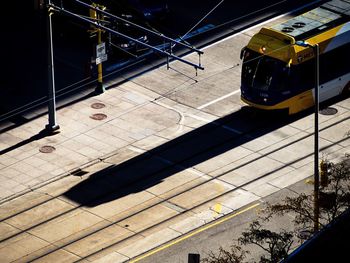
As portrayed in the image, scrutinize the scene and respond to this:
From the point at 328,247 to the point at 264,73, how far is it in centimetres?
1572

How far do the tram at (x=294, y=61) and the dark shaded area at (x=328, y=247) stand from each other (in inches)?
550

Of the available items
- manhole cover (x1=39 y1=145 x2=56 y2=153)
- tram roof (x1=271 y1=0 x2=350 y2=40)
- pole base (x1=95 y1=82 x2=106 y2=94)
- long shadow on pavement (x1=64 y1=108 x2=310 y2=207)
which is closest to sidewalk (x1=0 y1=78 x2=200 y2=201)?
manhole cover (x1=39 y1=145 x2=56 y2=153)

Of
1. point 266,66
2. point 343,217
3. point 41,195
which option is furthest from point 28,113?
point 343,217

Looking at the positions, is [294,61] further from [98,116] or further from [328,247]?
[328,247]

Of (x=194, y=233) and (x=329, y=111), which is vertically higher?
(x=329, y=111)

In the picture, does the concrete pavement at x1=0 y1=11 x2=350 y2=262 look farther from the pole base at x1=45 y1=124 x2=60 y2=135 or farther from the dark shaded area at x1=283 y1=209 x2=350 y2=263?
the dark shaded area at x1=283 y1=209 x2=350 y2=263

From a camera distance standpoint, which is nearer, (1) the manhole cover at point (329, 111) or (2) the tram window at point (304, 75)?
(2) the tram window at point (304, 75)

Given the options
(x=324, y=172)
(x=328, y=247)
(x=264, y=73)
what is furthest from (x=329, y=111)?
(x=328, y=247)

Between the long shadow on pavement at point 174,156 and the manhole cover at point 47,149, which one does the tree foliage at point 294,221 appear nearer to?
the long shadow on pavement at point 174,156

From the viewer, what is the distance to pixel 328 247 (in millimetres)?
35500

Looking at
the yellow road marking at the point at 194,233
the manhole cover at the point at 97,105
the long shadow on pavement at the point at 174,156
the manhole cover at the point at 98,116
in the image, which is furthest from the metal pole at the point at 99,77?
the yellow road marking at the point at 194,233

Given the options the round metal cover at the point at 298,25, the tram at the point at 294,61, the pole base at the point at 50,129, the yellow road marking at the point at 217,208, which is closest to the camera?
the yellow road marking at the point at 217,208

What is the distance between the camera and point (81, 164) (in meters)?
47.5

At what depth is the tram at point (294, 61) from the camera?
49.7 metres
